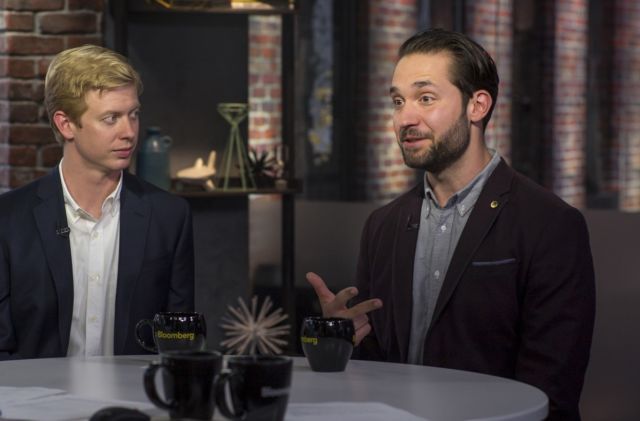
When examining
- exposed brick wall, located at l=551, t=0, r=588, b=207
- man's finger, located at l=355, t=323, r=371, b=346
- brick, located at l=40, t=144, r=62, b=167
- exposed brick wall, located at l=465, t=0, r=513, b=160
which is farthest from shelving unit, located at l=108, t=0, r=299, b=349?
exposed brick wall, located at l=551, t=0, r=588, b=207

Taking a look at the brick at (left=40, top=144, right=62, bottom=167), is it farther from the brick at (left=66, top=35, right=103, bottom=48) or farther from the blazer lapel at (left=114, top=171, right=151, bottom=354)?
the blazer lapel at (left=114, top=171, right=151, bottom=354)

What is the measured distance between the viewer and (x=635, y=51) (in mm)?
6758

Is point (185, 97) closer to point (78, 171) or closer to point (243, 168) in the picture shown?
point (243, 168)

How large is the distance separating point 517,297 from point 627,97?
4.68 m

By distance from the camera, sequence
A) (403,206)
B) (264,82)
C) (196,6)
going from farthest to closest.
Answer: (264,82), (196,6), (403,206)

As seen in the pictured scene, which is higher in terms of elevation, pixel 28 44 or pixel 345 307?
pixel 28 44

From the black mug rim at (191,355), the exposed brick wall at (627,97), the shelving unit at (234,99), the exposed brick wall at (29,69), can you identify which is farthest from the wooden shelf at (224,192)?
the exposed brick wall at (627,97)

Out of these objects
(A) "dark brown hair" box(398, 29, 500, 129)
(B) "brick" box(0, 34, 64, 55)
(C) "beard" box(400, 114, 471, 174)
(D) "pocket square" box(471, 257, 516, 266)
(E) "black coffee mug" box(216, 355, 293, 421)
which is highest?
(B) "brick" box(0, 34, 64, 55)

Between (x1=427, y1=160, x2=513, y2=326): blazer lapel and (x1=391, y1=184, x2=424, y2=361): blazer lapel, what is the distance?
0.30 ft

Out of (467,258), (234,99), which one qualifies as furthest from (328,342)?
(234,99)

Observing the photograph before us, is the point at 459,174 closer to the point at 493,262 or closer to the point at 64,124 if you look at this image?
the point at 493,262

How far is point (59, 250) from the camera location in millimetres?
2562

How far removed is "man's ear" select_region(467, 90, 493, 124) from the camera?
2488mm

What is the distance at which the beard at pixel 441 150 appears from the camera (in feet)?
8.02
